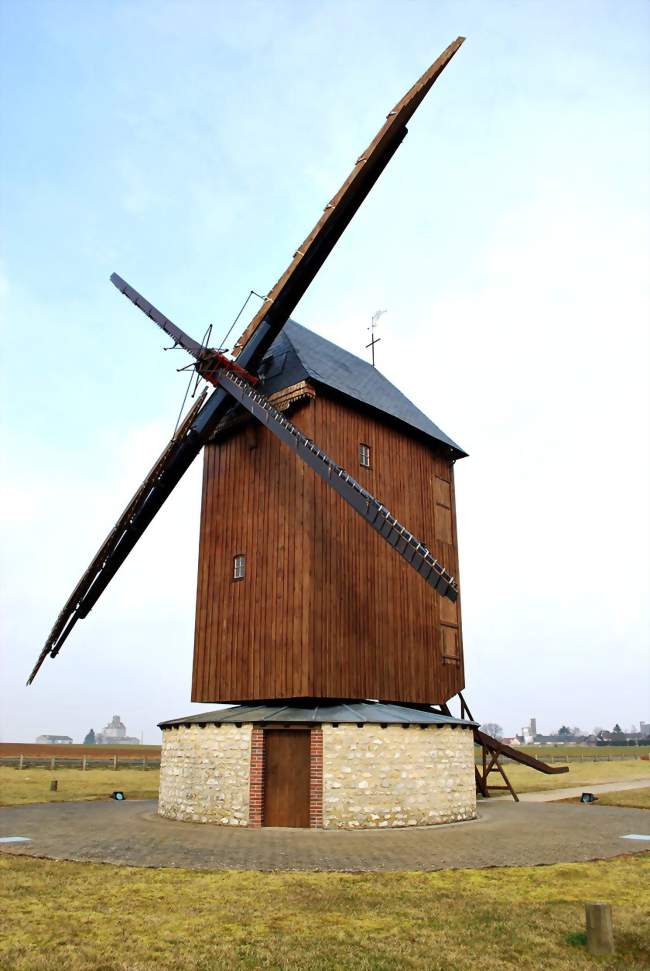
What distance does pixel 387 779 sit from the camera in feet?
53.1

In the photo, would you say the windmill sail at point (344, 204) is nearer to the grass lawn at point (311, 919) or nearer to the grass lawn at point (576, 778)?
the grass lawn at point (311, 919)

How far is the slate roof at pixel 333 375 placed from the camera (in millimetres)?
20000

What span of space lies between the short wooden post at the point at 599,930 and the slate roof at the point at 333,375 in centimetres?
1430

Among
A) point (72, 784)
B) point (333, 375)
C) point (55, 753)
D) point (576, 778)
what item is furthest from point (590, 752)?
point (333, 375)

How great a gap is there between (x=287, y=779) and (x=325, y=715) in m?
1.63

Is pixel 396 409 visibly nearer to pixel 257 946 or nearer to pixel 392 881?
pixel 392 881

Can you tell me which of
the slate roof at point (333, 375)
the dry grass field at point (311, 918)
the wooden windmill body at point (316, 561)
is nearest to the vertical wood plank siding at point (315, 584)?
the wooden windmill body at point (316, 561)

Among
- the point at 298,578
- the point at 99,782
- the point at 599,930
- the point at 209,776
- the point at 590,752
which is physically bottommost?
the point at 590,752

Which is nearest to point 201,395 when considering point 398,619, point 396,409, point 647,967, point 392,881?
point 396,409

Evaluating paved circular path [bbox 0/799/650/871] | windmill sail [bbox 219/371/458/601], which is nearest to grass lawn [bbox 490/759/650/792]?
paved circular path [bbox 0/799/650/871]

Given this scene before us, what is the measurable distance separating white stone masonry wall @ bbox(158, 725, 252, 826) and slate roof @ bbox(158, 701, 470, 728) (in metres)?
0.27

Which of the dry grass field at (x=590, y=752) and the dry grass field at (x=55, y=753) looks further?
the dry grass field at (x=590, y=752)

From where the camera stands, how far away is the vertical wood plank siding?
17.9 m

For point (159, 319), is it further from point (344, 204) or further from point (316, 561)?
point (316, 561)
